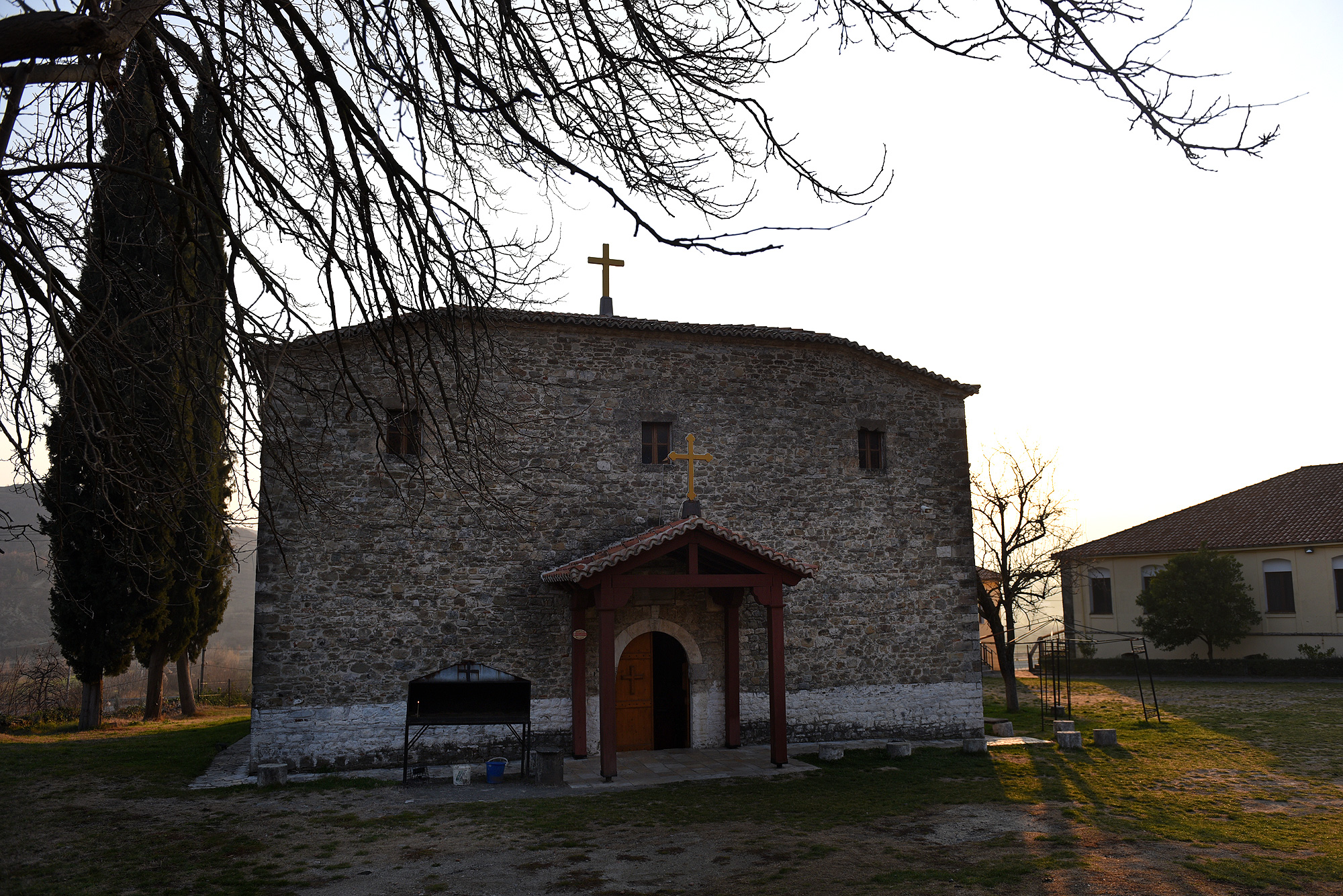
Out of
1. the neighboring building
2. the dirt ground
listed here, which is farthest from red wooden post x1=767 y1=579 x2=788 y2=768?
the neighboring building

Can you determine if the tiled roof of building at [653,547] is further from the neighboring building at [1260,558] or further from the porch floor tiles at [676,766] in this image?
the neighboring building at [1260,558]

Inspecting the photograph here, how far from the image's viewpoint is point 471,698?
11.6m

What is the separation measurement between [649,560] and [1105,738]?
779cm

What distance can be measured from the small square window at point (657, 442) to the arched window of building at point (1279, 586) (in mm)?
22628

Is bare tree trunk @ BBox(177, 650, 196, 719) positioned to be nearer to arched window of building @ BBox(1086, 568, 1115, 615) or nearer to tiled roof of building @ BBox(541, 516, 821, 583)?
tiled roof of building @ BBox(541, 516, 821, 583)

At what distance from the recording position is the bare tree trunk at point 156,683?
1928 cm

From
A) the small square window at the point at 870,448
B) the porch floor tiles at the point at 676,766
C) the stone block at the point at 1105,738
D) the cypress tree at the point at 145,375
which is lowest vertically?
the stone block at the point at 1105,738

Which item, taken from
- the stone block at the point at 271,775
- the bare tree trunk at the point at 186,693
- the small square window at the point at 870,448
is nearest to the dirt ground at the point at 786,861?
the stone block at the point at 271,775

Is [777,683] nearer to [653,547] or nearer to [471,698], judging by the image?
[653,547]

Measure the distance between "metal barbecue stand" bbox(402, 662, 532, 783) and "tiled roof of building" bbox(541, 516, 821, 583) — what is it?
1524mm

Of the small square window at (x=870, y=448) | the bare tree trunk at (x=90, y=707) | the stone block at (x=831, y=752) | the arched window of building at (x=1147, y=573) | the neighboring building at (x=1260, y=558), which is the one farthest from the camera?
the arched window of building at (x=1147, y=573)

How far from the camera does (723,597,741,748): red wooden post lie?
12.6 metres

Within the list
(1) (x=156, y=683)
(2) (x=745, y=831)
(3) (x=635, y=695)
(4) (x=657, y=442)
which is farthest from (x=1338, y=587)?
(1) (x=156, y=683)

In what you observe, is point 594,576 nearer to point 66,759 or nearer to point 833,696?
point 833,696
